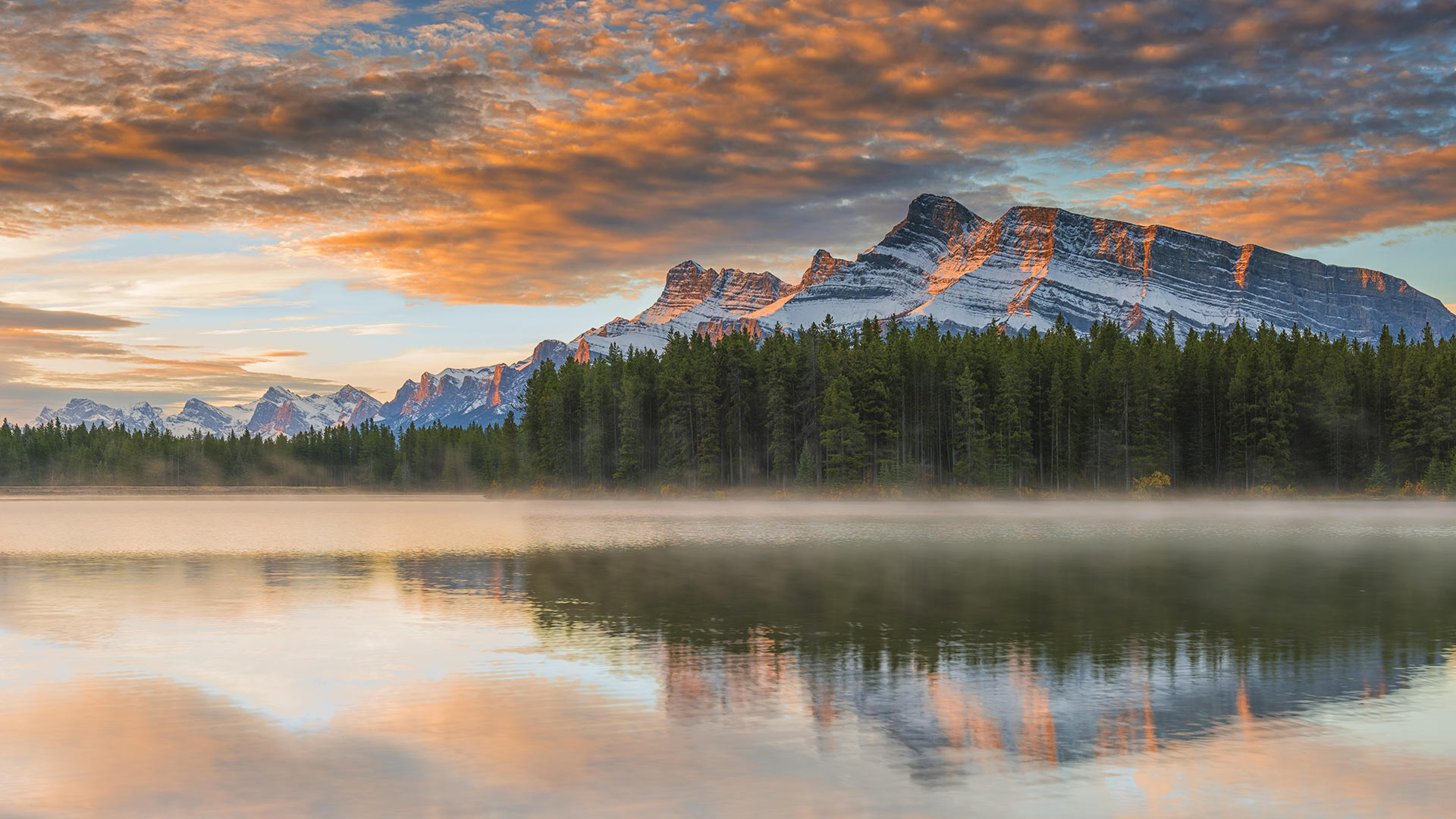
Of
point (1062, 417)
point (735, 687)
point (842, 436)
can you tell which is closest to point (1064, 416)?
point (1062, 417)

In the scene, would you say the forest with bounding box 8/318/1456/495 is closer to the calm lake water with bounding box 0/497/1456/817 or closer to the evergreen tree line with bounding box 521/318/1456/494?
the evergreen tree line with bounding box 521/318/1456/494

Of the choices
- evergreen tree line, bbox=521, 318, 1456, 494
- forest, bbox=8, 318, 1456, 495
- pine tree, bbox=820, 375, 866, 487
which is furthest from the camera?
pine tree, bbox=820, 375, 866, 487

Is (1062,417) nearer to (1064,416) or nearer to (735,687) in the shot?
(1064,416)

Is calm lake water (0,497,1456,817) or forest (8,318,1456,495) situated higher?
forest (8,318,1456,495)

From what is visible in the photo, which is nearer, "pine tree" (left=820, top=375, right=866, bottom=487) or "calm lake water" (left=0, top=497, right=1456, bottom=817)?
"calm lake water" (left=0, top=497, right=1456, bottom=817)

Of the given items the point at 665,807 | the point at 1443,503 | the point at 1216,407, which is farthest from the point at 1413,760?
the point at 1216,407

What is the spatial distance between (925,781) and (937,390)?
121415 millimetres

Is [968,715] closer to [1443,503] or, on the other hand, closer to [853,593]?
[853,593]

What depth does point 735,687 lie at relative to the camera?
21953 mm

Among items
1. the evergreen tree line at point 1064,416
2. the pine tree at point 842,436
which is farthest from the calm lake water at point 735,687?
the evergreen tree line at point 1064,416

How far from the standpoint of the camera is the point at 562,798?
14.6m

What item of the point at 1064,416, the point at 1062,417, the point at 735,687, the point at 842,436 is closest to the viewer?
the point at 735,687

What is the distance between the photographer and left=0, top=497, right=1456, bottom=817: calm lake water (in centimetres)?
1505

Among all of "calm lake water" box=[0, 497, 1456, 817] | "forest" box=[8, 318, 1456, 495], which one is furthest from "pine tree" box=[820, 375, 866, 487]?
"calm lake water" box=[0, 497, 1456, 817]
